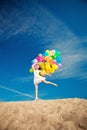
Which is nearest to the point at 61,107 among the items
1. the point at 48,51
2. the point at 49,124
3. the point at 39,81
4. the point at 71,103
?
the point at 71,103

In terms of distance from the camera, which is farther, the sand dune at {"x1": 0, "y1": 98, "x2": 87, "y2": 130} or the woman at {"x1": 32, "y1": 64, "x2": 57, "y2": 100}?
the woman at {"x1": 32, "y1": 64, "x2": 57, "y2": 100}

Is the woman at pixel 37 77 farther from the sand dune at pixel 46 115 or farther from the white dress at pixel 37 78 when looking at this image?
the sand dune at pixel 46 115

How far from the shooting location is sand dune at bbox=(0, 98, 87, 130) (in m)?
7.21

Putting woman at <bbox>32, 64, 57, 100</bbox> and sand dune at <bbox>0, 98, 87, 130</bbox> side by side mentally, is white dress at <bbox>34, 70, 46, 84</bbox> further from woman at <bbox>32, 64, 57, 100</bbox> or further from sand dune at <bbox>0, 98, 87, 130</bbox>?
sand dune at <bbox>0, 98, 87, 130</bbox>

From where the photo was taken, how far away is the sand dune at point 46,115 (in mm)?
7211

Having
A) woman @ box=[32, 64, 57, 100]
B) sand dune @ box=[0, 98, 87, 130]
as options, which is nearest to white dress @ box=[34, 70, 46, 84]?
woman @ box=[32, 64, 57, 100]

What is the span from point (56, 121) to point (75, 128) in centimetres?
66

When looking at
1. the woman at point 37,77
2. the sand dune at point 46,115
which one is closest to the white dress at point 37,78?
the woman at point 37,77

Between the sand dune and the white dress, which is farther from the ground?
the white dress

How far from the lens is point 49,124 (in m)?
7.29

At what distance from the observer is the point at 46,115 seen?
777 centimetres

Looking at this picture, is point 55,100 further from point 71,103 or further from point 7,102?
point 7,102

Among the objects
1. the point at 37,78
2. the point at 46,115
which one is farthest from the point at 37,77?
the point at 46,115

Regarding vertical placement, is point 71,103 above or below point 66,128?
above
